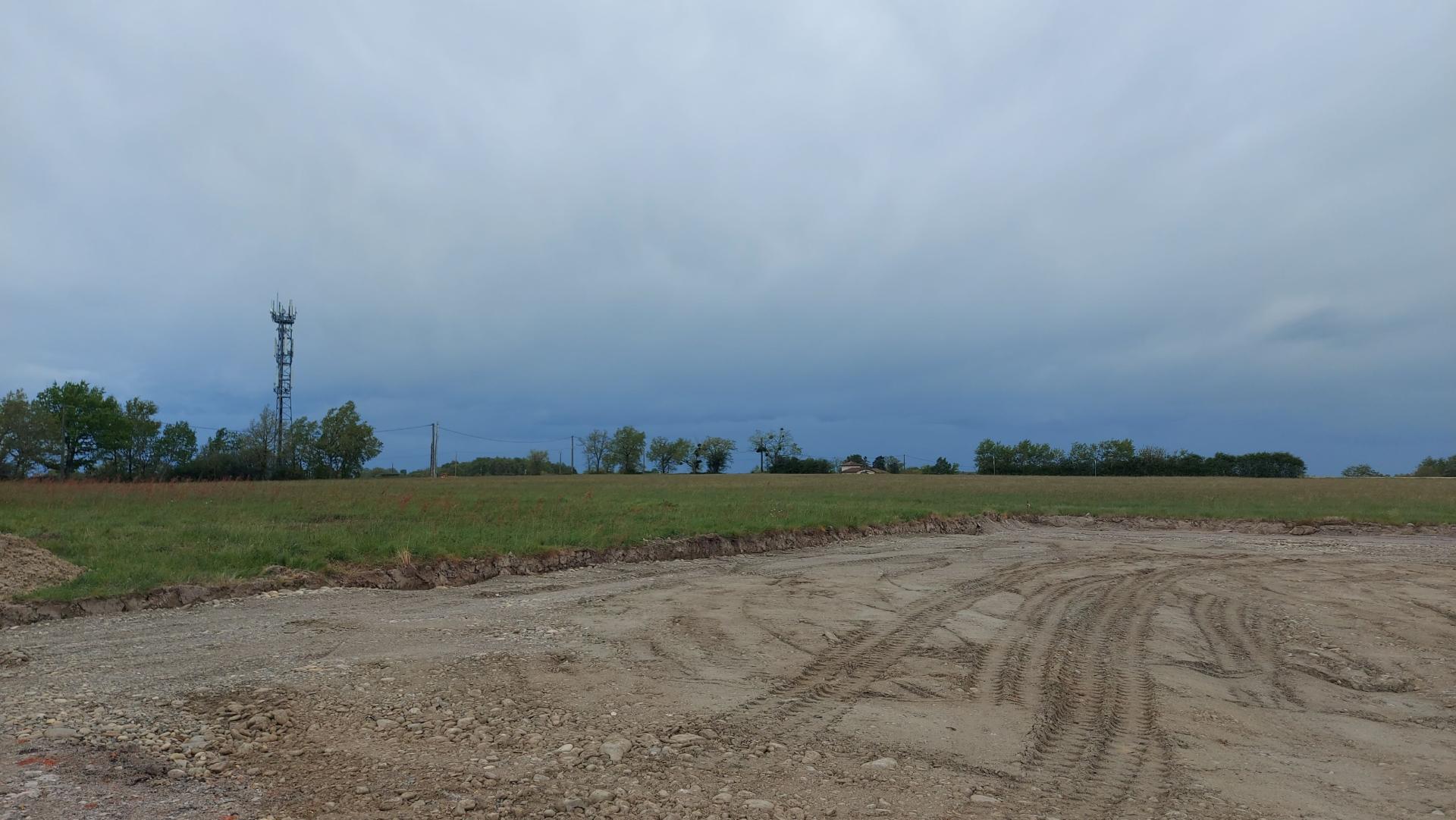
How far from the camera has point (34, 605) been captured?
9.06m

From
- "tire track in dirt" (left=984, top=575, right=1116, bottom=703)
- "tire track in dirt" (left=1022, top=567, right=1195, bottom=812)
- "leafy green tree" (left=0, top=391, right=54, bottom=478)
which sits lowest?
"tire track in dirt" (left=1022, top=567, right=1195, bottom=812)

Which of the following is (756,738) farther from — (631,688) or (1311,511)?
(1311,511)

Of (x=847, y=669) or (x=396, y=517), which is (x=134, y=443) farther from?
(x=847, y=669)

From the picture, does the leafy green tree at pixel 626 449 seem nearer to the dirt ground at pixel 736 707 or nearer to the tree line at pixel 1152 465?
the tree line at pixel 1152 465

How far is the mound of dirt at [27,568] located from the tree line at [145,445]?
54.4 m

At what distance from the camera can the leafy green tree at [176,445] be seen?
3538 inches

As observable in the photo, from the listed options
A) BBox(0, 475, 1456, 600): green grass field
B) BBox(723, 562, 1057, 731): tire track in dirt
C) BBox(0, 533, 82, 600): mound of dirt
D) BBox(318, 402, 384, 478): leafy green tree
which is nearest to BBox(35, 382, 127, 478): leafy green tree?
BBox(318, 402, 384, 478): leafy green tree

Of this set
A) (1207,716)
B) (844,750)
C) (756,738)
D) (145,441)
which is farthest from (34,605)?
(145,441)

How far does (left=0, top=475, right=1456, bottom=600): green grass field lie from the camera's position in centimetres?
1216

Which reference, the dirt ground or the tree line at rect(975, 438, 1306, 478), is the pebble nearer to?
the dirt ground

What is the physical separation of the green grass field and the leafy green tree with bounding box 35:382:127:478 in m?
48.7

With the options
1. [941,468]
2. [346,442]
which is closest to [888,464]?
[941,468]

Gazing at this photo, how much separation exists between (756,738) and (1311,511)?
111 feet

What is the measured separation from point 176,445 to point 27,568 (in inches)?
3964
